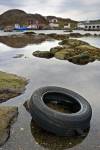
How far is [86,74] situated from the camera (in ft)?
59.1

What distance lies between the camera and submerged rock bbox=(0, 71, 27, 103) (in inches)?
470

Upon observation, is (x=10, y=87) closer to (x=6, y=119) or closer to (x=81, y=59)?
(x=6, y=119)

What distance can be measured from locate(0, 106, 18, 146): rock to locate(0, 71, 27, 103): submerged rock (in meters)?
1.44

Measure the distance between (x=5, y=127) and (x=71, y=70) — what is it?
11.4 metres

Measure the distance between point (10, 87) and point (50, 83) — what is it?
2.78m

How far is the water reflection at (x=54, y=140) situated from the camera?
7.72 meters

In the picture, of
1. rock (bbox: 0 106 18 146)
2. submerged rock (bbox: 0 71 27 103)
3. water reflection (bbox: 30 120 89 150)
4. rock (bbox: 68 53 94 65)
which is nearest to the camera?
water reflection (bbox: 30 120 89 150)

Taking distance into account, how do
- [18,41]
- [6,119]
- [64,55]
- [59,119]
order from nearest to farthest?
[59,119], [6,119], [64,55], [18,41]

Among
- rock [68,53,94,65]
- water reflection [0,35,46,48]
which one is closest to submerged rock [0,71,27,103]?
rock [68,53,94,65]

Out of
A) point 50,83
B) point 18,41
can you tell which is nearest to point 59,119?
point 50,83

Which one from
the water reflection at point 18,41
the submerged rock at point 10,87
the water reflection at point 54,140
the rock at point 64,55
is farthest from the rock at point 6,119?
the water reflection at point 18,41

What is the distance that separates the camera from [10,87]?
1303cm

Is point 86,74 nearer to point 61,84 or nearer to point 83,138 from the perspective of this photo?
point 61,84

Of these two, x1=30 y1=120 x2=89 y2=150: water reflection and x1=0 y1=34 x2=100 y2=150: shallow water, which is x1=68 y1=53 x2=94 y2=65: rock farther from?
x1=30 y1=120 x2=89 y2=150: water reflection
